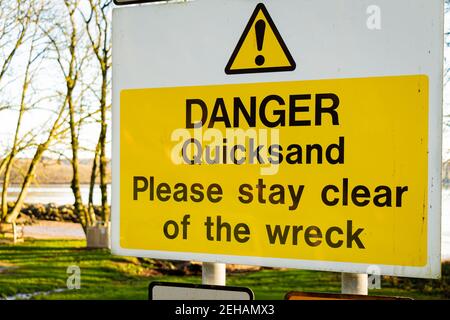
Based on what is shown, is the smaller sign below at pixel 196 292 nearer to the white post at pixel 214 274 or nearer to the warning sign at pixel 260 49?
the white post at pixel 214 274

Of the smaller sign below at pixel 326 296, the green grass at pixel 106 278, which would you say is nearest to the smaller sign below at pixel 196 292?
the smaller sign below at pixel 326 296

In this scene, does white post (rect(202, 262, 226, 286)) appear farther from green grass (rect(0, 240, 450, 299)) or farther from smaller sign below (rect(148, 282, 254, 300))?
green grass (rect(0, 240, 450, 299))

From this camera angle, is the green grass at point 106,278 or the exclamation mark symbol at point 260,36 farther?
the green grass at point 106,278

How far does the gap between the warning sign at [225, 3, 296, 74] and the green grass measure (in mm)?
10845

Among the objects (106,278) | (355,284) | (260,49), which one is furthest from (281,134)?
(106,278)

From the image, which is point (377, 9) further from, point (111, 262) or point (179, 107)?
point (111, 262)

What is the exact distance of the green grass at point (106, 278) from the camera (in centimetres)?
1234

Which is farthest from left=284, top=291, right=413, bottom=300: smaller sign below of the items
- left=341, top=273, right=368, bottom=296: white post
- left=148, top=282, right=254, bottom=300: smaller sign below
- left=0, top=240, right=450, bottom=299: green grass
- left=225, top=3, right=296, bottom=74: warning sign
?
left=0, top=240, right=450, bottom=299: green grass

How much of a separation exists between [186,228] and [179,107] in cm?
38

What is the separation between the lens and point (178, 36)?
Result: 5.32 feet

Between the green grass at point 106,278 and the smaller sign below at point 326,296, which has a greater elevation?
the smaller sign below at point 326,296

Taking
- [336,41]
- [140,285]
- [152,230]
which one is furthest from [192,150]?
[140,285]

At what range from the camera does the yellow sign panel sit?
139cm

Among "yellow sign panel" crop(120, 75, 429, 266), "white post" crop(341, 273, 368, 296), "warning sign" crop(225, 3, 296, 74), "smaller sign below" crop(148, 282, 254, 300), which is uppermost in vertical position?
"warning sign" crop(225, 3, 296, 74)
